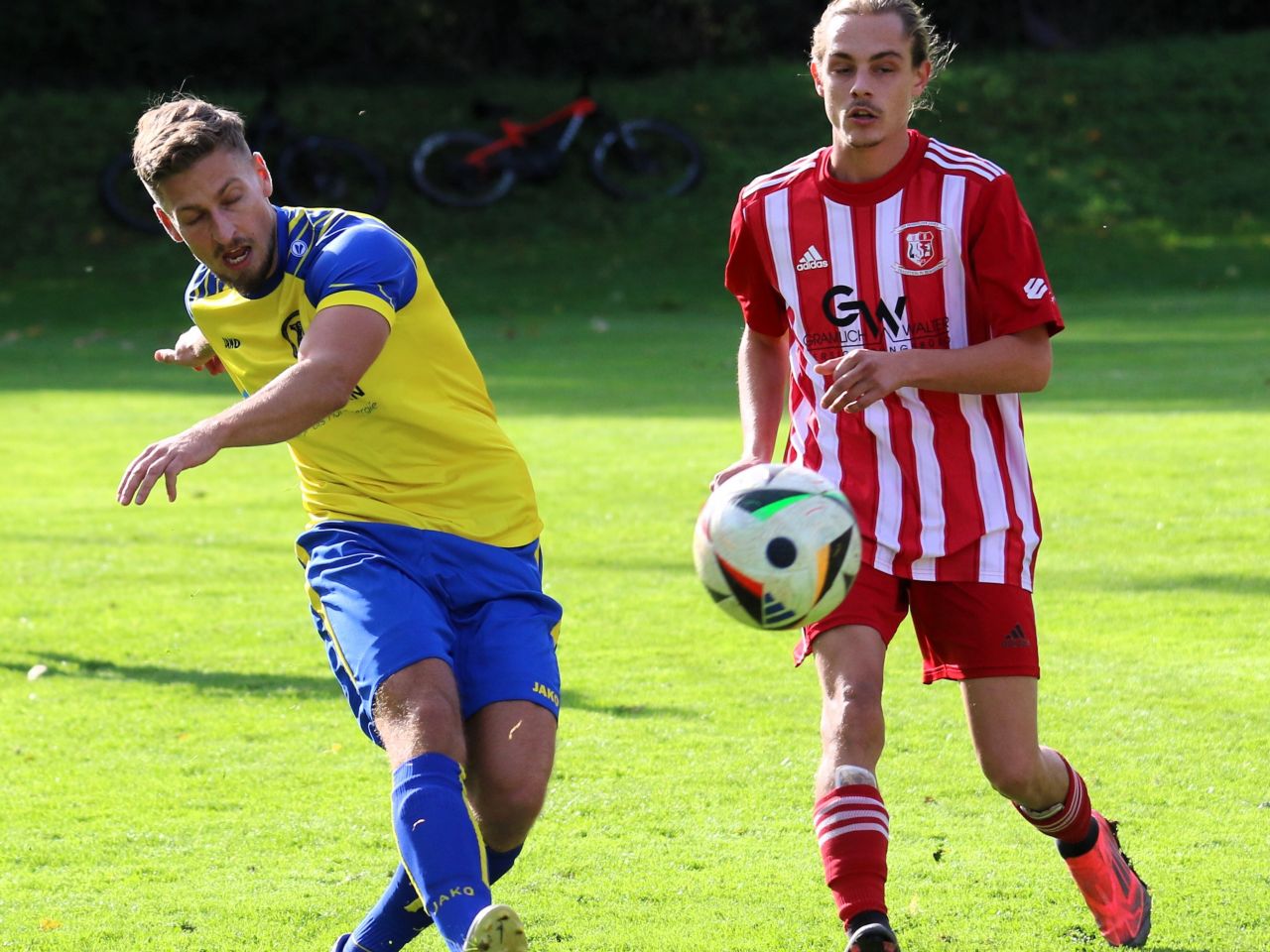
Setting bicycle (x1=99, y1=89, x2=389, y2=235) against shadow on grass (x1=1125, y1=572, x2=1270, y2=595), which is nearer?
shadow on grass (x1=1125, y1=572, x2=1270, y2=595)

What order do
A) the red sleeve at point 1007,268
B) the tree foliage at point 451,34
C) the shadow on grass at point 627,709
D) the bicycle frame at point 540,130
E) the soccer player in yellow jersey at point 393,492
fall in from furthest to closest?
the tree foliage at point 451,34 → the bicycle frame at point 540,130 → the shadow on grass at point 627,709 → the red sleeve at point 1007,268 → the soccer player in yellow jersey at point 393,492

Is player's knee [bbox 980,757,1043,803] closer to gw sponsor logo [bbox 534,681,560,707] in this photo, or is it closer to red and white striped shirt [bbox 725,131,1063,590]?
red and white striped shirt [bbox 725,131,1063,590]

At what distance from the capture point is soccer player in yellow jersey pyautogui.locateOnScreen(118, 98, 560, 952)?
3.95m

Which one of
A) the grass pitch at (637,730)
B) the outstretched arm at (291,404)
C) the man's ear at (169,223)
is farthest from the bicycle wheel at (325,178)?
the outstretched arm at (291,404)

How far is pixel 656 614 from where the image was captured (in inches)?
342

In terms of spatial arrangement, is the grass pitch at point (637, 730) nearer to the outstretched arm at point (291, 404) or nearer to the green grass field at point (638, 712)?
the green grass field at point (638, 712)

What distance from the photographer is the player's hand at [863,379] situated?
4082 millimetres

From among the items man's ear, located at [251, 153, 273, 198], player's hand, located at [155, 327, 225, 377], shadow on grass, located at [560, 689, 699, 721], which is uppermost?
man's ear, located at [251, 153, 273, 198]

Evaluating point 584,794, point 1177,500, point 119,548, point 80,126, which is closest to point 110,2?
point 80,126

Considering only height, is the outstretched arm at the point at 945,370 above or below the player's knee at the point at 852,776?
above

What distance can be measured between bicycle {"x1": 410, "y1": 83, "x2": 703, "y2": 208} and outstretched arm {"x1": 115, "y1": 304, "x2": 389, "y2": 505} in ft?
88.3

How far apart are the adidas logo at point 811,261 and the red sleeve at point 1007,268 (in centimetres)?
37

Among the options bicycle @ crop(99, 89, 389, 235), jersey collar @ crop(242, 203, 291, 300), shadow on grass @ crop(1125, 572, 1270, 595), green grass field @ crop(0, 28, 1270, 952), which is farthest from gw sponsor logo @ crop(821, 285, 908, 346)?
bicycle @ crop(99, 89, 389, 235)

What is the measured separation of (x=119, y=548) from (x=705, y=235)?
65.2 feet
